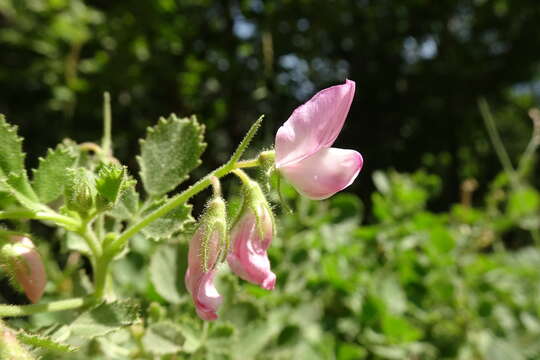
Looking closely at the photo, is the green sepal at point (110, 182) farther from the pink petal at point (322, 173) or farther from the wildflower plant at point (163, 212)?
the pink petal at point (322, 173)

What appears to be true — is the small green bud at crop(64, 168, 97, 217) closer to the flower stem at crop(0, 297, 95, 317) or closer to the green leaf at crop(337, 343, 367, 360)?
the flower stem at crop(0, 297, 95, 317)

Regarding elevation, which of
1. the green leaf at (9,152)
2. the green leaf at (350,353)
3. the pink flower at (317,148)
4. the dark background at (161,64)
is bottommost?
the green leaf at (350,353)

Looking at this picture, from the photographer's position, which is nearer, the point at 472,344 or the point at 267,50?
the point at 267,50

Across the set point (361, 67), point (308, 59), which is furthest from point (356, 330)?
point (361, 67)

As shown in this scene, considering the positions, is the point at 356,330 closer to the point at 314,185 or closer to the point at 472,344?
the point at 472,344

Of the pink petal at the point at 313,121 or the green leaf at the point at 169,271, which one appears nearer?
the pink petal at the point at 313,121

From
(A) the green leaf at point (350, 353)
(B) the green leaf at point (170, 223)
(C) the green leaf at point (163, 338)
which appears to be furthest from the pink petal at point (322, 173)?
(A) the green leaf at point (350, 353)

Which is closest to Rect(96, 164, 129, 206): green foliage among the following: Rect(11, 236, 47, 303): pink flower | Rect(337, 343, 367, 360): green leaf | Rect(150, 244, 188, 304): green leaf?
Rect(11, 236, 47, 303): pink flower

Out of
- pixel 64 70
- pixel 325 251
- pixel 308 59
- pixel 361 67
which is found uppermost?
pixel 64 70
